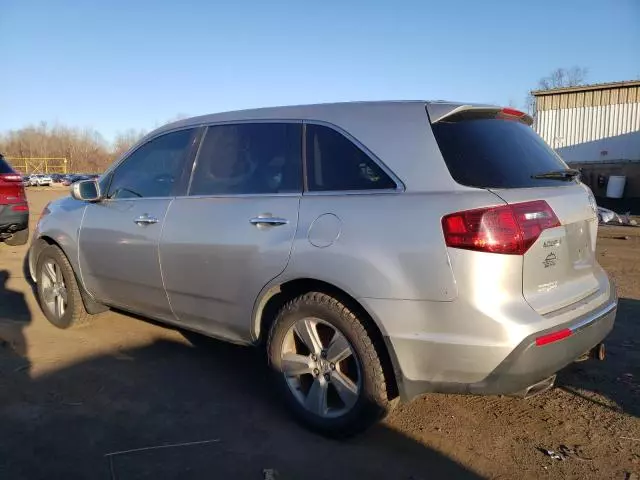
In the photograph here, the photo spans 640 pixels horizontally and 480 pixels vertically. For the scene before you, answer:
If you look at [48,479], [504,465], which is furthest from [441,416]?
[48,479]

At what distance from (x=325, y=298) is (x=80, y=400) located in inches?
71.3

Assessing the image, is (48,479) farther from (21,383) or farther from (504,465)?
(504,465)

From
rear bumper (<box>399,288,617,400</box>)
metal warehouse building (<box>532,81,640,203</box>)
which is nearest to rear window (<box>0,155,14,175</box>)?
rear bumper (<box>399,288,617,400</box>)

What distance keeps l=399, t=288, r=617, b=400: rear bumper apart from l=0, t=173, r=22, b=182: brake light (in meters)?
7.14

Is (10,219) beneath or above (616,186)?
above

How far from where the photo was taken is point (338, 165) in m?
2.96

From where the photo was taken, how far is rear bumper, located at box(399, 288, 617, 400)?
2.40 meters

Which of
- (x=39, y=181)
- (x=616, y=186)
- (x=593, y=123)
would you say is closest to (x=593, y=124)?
(x=593, y=123)

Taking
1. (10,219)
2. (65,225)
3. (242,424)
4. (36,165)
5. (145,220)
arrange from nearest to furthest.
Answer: (242,424) < (145,220) < (65,225) < (10,219) < (36,165)

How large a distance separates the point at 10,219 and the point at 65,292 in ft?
11.9

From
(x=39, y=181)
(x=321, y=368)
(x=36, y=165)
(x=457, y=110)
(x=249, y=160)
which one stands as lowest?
(x=39, y=181)

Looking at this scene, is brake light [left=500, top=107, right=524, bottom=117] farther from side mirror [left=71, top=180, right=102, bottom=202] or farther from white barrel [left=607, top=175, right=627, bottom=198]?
white barrel [left=607, top=175, right=627, bottom=198]

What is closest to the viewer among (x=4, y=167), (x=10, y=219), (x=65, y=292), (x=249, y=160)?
(x=249, y=160)

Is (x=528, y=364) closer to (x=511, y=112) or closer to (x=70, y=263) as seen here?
(x=511, y=112)
